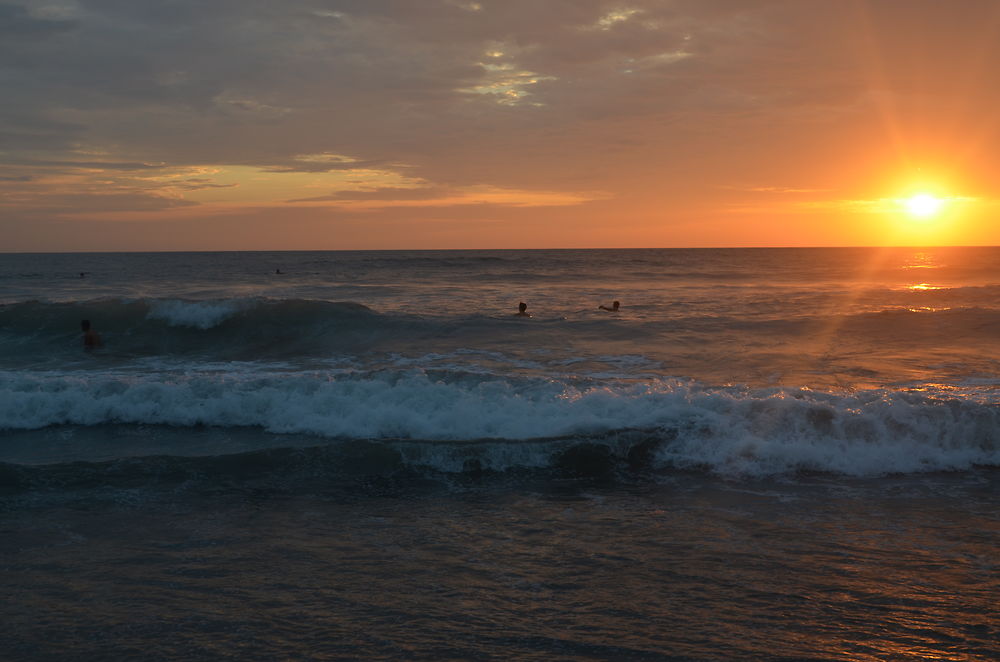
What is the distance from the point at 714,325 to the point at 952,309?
30.5 feet

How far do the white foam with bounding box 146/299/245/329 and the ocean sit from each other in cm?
547

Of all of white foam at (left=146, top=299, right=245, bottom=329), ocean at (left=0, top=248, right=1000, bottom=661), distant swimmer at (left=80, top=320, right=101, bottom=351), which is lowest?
ocean at (left=0, top=248, right=1000, bottom=661)

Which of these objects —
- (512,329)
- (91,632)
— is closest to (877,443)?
(91,632)

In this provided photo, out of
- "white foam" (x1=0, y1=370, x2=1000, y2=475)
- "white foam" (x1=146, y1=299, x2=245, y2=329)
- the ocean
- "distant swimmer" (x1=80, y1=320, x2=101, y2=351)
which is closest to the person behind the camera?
the ocean

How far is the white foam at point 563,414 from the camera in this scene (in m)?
9.31

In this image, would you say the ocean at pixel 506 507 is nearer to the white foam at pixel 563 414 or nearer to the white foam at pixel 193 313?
the white foam at pixel 563 414

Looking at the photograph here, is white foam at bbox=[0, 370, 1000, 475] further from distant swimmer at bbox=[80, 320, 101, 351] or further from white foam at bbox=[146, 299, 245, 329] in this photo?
white foam at bbox=[146, 299, 245, 329]

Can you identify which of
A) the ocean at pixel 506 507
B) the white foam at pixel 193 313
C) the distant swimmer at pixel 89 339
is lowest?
the ocean at pixel 506 507

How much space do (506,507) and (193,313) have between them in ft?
61.7

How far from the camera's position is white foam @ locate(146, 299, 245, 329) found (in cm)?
2295

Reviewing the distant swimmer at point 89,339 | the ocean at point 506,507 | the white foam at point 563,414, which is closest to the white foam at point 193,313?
the distant swimmer at point 89,339

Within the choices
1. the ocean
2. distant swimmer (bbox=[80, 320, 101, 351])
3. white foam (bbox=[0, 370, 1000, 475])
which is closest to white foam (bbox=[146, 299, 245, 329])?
distant swimmer (bbox=[80, 320, 101, 351])

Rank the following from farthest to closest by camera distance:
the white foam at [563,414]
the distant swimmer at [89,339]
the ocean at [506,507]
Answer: the distant swimmer at [89,339], the white foam at [563,414], the ocean at [506,507]

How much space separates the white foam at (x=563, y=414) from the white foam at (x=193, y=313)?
9676mm
